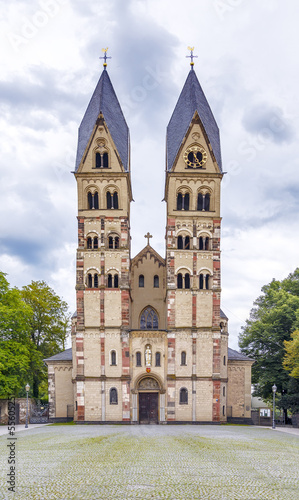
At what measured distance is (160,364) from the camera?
51125mm

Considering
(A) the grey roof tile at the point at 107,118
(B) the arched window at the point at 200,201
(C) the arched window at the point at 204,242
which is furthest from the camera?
(A) the grey roof tile at the point at 107,118

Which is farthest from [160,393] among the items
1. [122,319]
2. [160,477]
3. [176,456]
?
[160,477]

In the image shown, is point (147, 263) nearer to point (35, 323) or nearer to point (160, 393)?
point (160, 393)

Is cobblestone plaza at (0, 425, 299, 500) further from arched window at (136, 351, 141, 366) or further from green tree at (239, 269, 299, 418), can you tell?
green tree at (239, 269, 299, 418)

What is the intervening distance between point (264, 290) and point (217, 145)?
60.6ft

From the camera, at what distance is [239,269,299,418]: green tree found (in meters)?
55.9

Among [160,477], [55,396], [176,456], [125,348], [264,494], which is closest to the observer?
[264,494]

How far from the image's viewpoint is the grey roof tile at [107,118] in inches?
2157

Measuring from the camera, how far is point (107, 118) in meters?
55.0

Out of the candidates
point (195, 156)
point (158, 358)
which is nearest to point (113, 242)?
point (158, 358)

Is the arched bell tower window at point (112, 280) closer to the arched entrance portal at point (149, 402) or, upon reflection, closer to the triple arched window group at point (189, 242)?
the triple arched window group at point (189, 242)

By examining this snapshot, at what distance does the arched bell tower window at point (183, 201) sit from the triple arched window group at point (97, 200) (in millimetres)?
5814

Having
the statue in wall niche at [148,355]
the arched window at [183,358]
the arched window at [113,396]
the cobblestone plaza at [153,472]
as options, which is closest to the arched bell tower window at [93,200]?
the statue in wall niche at [148,355]

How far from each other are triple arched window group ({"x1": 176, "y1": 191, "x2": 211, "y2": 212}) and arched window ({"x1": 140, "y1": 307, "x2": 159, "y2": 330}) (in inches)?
404
